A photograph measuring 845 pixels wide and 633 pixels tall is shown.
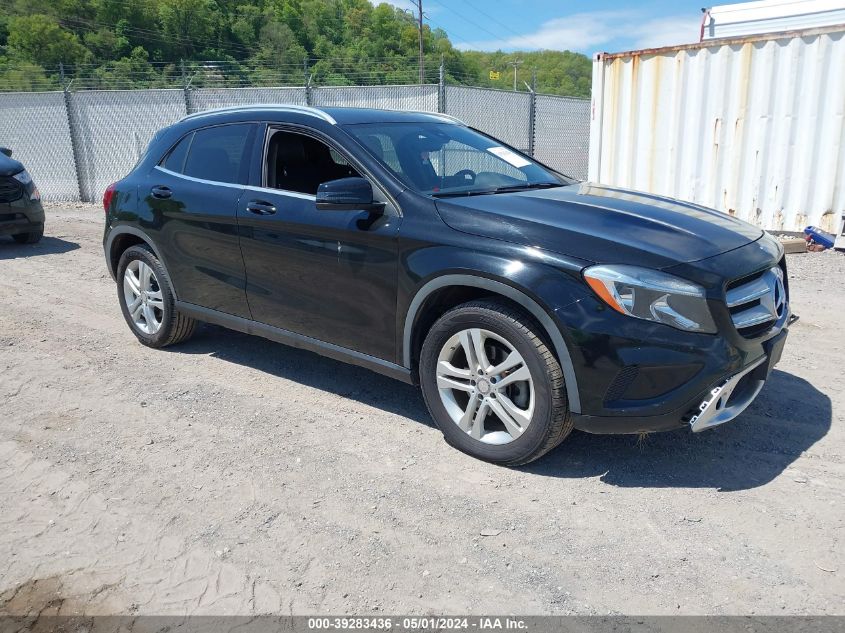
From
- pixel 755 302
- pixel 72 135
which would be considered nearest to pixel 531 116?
pixel 72 135

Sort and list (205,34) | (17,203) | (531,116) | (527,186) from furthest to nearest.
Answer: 1. (205,34)
2. (531,116)
3. (17,203)
4. (527,186)

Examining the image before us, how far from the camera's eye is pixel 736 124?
29.5 ft

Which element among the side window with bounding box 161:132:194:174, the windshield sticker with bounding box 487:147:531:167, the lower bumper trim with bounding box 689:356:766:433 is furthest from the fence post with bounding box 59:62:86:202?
the lower bumper trim with bounding box 689:356:766:433

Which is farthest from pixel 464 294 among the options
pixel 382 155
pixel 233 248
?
pixel 233 248

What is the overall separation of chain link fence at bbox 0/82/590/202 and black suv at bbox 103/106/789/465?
9.50 m

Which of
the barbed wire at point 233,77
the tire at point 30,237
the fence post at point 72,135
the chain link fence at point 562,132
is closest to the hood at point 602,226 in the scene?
the tire at point 30,237

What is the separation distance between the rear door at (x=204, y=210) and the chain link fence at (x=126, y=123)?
9.09m

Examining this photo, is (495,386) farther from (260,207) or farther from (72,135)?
(72,135)

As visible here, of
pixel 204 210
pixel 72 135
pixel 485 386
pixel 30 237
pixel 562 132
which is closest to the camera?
pixel 485 386

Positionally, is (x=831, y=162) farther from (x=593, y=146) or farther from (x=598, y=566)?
(x=598, y=566)

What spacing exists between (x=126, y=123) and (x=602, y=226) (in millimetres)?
14186

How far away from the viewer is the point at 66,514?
3.28 metres

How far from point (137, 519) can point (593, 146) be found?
8530mm

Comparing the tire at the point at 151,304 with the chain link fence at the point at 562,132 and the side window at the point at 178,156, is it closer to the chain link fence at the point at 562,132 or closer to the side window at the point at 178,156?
the side window at the point at 178,156
